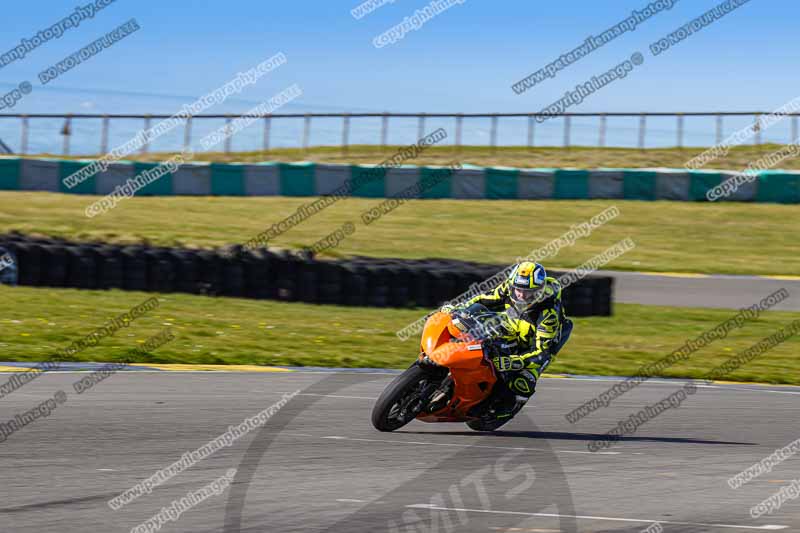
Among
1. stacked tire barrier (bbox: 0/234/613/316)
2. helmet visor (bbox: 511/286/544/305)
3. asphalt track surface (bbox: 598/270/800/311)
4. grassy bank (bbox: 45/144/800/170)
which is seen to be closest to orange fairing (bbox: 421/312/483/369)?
helmet visor (bbox: 511/286/544/305)

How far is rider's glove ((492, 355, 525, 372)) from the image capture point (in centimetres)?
952

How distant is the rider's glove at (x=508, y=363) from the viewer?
9.52m

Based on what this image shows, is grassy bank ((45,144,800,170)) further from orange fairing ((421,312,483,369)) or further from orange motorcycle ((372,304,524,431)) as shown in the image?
orange fairing ((421,312,483,369))

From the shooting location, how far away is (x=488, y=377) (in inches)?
373

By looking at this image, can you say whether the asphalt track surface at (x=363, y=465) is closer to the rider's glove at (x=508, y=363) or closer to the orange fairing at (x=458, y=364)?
the orange fairing at (x=458, y=364)

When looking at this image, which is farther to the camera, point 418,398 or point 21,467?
point 418,398

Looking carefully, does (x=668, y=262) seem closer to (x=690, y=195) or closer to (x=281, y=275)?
(x=690, y=195)

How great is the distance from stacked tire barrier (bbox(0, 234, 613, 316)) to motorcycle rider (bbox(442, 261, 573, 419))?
8.93m

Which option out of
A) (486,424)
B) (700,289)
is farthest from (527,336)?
(700,289)

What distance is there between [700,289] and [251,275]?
961cm

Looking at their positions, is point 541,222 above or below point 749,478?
above

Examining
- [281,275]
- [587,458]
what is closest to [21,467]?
[587,458]

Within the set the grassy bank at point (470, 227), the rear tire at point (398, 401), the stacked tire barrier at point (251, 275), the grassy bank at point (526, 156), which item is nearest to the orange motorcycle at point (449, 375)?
the rear tire at point (398, 401)

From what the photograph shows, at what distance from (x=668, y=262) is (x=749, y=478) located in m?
19.3
